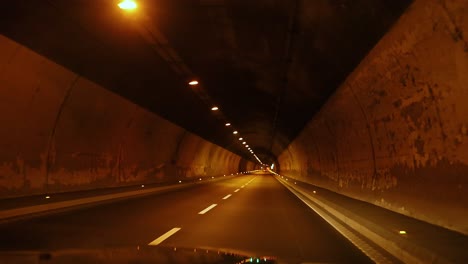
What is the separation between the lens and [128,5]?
1095cm

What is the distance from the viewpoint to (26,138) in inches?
658

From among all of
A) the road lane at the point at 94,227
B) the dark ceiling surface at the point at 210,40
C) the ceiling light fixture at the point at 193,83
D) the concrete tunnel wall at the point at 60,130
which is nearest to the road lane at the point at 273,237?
the road lane at the point at 94,227

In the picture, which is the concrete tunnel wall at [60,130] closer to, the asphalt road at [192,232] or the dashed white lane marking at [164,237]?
the asphalt road at [192,232]

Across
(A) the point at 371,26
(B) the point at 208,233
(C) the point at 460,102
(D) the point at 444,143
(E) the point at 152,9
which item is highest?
(E) the point at 152,9

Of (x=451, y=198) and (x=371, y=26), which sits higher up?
(x=371, y=26)

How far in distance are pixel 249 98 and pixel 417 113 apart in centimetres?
1332

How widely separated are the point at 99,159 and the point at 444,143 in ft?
55.5

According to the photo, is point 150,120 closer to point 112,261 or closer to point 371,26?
point 371,26

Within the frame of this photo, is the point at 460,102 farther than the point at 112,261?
Yes

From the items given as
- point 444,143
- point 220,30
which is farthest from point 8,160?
point 444,143

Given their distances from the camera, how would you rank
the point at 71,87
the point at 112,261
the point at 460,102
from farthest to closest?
the point at 71,87 < the point at 460,102 < the point at 112,261

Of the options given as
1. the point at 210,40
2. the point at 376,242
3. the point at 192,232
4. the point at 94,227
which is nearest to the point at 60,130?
the point at 210,40

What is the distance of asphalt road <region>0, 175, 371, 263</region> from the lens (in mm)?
8594

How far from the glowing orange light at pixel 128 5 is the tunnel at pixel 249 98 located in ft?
0.08
